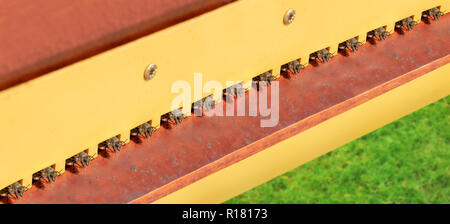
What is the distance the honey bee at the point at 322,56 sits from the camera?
1361 centimetres

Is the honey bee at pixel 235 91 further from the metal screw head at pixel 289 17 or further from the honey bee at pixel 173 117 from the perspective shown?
the metal screw head at pixel 289 17

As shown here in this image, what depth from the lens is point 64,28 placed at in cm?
1080

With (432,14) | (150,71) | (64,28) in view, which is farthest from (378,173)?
(64,28)

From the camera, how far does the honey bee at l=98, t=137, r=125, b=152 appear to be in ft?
40.0

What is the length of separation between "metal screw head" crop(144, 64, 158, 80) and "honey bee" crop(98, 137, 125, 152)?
31.4 inches

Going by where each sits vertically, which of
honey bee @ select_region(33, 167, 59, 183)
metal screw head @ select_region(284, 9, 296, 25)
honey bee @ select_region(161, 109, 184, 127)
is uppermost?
metal screw head @ select_region(284, 9, 296, 25)

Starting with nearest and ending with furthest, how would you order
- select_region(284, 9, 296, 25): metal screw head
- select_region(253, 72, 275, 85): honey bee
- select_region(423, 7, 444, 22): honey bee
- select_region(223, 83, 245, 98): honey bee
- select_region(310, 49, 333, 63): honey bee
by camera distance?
select_region(284, 9, 296, 25): metal screw head, select_region(223, 83, 245, 98): honey bee, select_region(253, 72, 275, 85): honey bee, select_region(310, 49, 333, 63): honey bee, select_region(423, 7, 444, 22): honey bee

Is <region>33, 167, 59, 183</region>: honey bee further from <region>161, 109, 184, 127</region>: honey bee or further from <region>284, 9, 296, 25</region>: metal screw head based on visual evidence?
<region>284, 9, 296, 25</region>: metal screw head

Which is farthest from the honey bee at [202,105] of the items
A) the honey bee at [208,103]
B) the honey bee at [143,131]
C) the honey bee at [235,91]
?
the honey bee at [143,131]

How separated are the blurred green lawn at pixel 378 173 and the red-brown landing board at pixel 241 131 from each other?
3.19 feet

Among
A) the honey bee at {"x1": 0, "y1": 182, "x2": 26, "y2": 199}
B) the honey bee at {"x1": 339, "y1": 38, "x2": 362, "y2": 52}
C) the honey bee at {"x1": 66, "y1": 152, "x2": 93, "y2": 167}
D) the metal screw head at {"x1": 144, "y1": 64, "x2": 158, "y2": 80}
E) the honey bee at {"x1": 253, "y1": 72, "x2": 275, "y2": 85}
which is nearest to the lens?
the honey bee at {"x1": 0, "y1": 182, "x2": 26, "y2": 199}

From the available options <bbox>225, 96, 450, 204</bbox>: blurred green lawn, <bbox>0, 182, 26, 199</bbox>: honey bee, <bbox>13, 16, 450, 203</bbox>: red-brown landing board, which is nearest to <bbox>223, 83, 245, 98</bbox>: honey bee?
<bbox>13, 16, 450, 203</bbox>: red-brown landing board

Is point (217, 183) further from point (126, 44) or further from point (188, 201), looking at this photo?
point (126, 44)
